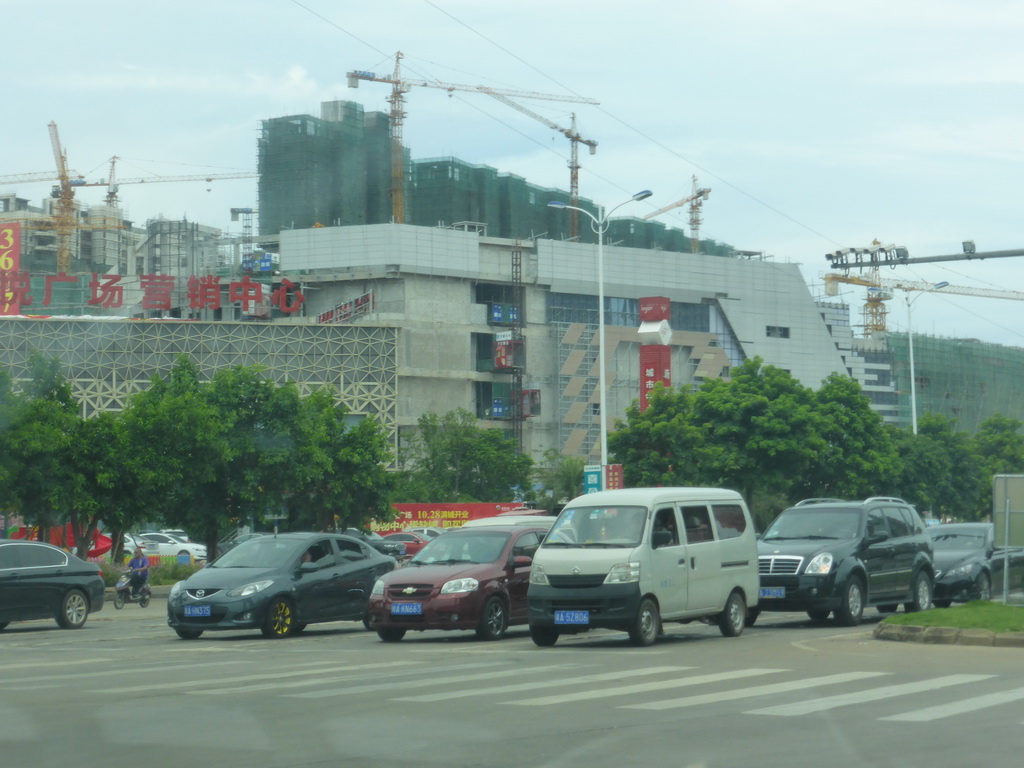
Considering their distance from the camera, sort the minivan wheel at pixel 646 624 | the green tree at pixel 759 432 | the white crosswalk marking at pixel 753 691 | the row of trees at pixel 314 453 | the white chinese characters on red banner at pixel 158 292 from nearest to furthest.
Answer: the white crosswalk marking at pixel 753 691
the minivan wheel at pixel 646 624
the row of trees at pixel 314 453
the green tree at pixel 759 432
the white chinese characters on red banner at pixel 158 292

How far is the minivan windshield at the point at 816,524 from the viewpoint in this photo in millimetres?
20531

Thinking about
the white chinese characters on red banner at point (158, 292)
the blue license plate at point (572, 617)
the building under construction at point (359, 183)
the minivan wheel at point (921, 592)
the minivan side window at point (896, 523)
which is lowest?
the minivan wheel at point (921, 592)

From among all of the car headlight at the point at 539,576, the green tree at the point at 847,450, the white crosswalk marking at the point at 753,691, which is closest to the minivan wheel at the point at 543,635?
the car headlight at the point at 539,576

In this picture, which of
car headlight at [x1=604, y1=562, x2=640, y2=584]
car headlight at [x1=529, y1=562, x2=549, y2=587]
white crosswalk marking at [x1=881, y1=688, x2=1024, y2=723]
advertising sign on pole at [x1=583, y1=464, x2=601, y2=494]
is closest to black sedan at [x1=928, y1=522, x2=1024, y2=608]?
car headlight at [x1=604, y1=562, x2=640, y2=584]

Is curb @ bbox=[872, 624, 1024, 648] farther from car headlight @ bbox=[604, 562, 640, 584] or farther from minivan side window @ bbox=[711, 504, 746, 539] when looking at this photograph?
car headlight @ bbox=[604, 562, 640, 584]

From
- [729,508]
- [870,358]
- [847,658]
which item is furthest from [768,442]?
[870,358]

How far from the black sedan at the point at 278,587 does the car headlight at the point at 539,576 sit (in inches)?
168

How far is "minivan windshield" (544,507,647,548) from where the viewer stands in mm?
16391

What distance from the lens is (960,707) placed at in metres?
10.3

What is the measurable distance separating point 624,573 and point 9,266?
76.9m

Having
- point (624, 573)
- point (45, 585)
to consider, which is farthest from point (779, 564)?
point (45, 585)

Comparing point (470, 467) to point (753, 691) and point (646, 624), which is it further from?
point (753, 691)

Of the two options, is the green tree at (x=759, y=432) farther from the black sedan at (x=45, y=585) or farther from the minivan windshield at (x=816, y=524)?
the black sedan at (x=45, y=585)

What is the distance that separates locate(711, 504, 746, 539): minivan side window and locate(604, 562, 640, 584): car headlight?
220 centimetres
